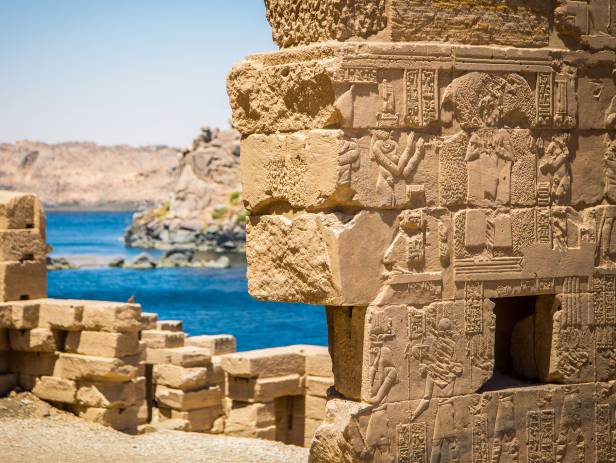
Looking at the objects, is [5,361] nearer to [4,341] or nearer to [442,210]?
[4,341]

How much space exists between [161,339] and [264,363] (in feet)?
6.32

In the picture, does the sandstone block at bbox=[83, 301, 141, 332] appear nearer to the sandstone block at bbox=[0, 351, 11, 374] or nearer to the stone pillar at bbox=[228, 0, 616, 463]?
the sandstone block at bbox=[0, 351, 11, 374]

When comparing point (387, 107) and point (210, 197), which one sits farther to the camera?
point (210, 197)

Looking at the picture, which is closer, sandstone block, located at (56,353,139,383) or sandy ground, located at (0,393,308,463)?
sandy ground, located at (0,393,308,463)

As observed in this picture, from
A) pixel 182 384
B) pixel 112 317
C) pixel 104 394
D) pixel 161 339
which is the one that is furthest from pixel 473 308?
pixel 161 339

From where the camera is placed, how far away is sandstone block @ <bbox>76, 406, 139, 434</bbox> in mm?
13023

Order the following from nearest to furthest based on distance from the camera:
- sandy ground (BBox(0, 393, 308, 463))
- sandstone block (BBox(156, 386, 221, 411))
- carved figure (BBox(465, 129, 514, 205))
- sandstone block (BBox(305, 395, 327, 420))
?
carved figure (BBox(465, 129, 514, 205)), sandy ground (BBox(0, 393, 308, 463)), sandstone block (BBox(305, 395, 327, 420)), sandstone block (BBox(156, 386, 221, 411))

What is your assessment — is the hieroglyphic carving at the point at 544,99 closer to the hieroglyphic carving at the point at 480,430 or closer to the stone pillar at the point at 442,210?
the stone pillar at the point at 442,210

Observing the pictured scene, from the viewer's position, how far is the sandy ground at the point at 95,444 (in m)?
11.1

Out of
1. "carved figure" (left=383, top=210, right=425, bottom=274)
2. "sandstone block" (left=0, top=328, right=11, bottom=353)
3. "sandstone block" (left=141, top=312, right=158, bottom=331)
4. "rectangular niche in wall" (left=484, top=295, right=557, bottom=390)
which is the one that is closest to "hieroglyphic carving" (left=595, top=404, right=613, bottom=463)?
"rectangular niche in wall" (left=484, top=295, right=557, bottom=390)

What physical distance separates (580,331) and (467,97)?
188 centimetres

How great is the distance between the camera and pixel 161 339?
1571cm

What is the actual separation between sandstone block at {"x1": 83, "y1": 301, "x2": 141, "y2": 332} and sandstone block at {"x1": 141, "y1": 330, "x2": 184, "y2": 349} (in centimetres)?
275

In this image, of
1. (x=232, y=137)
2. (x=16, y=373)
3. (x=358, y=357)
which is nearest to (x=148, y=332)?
(x=16, y=373)
